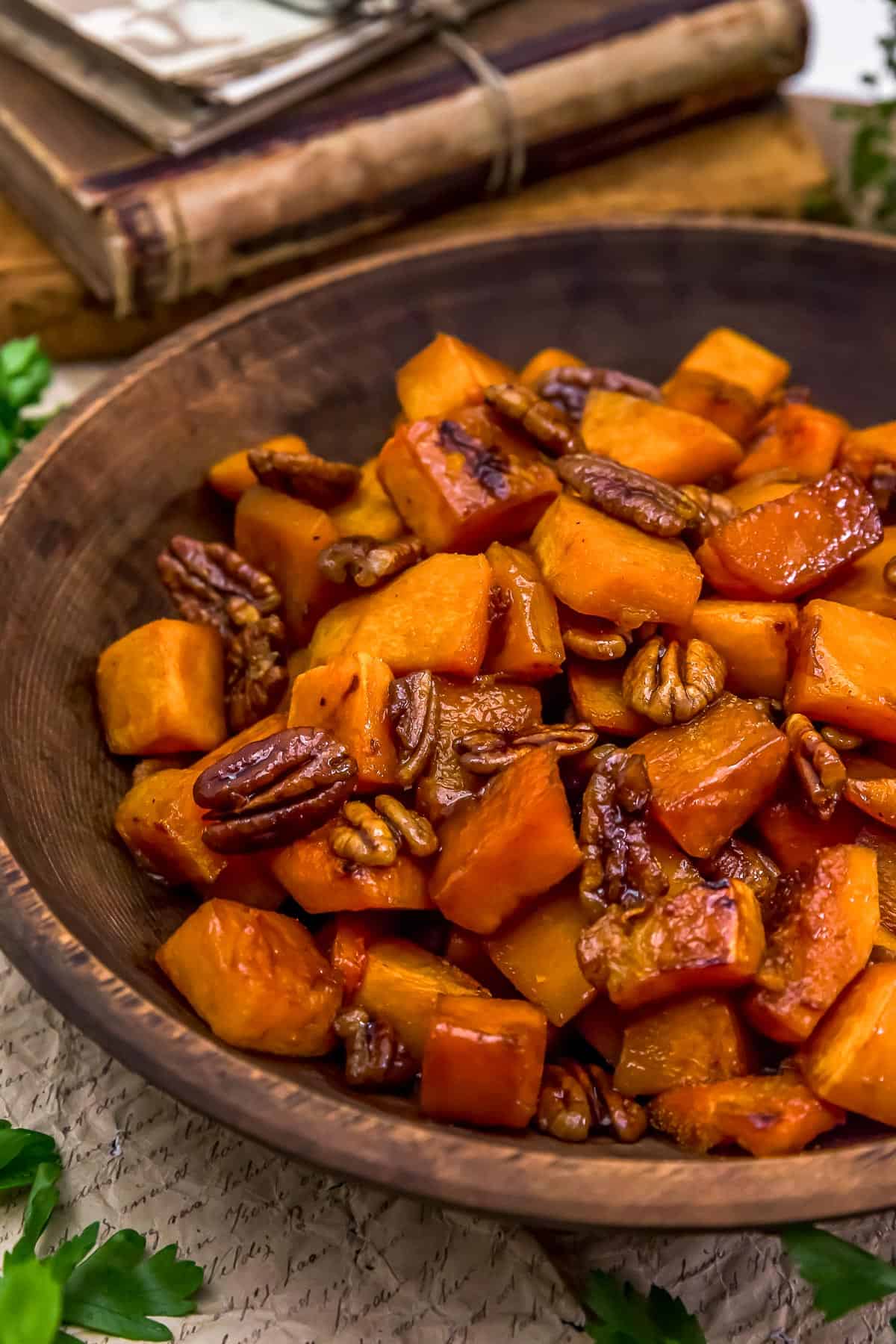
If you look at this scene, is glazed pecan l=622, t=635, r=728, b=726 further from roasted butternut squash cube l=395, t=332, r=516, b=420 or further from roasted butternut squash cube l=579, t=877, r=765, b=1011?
roasted butternut squash cube l=395, t=332, r=516, b=420

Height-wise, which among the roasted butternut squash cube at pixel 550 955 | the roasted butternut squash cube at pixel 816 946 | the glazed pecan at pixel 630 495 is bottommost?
the roasted butternut squash cube at pixel 816 946

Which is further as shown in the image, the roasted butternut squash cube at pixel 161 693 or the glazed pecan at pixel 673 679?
the roasted butternut squash cube at pixel 161 693

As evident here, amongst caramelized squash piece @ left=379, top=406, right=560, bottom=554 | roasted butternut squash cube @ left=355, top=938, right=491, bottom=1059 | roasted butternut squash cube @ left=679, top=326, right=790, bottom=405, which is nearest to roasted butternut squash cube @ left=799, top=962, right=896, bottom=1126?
roasted butternut squash cube @ left=355, top=938, right=491, bottom=1059

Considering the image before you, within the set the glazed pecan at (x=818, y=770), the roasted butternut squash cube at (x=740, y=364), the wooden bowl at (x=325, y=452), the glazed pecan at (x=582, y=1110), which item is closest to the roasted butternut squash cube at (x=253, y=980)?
the wooden bowl at (x=325, y=452)

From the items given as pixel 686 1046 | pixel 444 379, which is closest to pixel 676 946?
pixel 686 1046

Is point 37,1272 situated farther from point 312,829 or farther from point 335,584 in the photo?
point 335,584

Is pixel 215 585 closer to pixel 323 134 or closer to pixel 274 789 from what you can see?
pixel 274 789

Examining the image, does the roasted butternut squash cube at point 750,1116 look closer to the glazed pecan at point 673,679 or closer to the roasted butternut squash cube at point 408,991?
the roasted butternut squash cube at point 408,991
